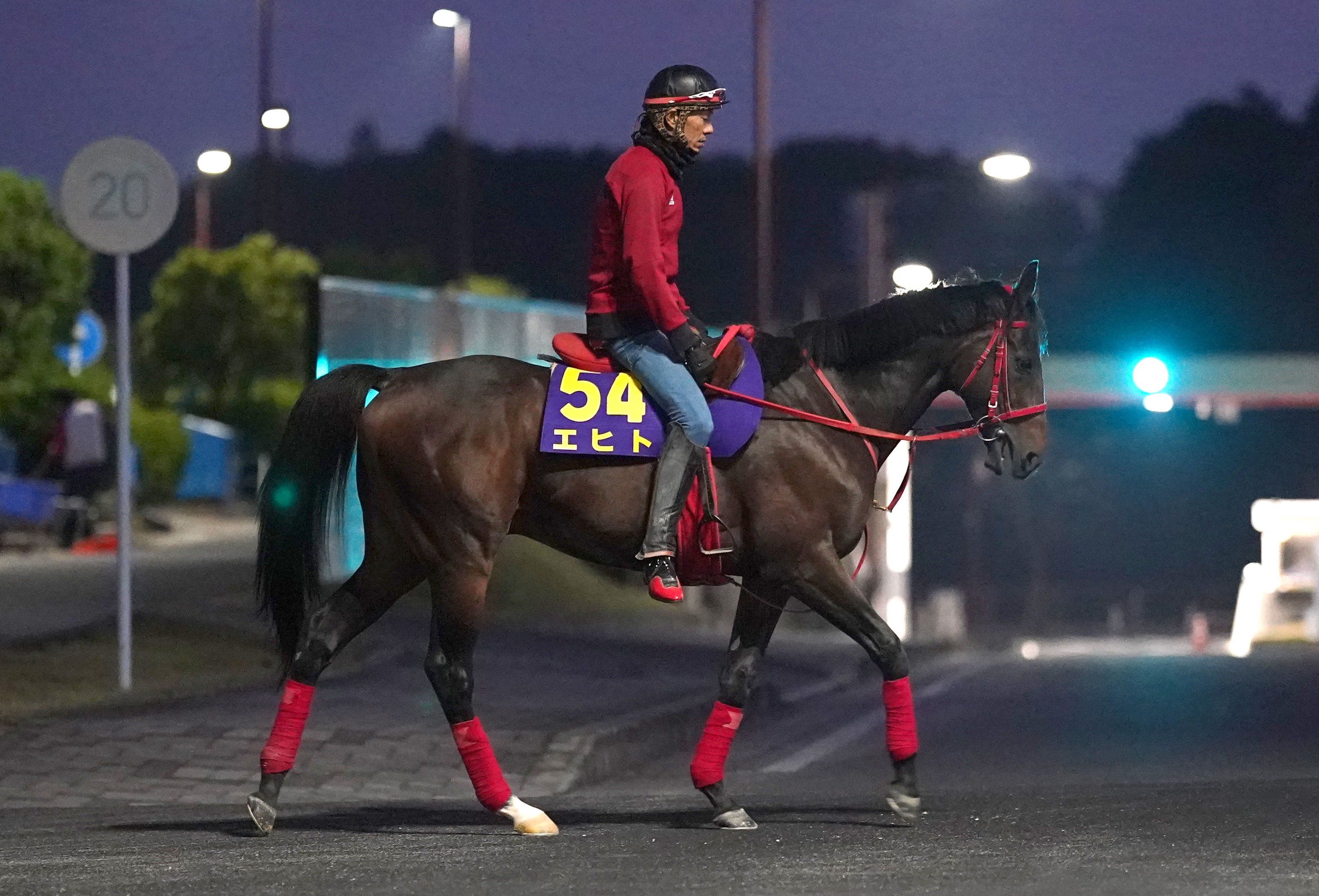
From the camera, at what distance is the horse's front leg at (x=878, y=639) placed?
8742mm

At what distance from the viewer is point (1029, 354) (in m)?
9.40

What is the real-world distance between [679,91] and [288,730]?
2921mm

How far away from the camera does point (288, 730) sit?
882cm

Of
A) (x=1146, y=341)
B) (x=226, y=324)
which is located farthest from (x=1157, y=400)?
Answer: (x=1146, y=341)

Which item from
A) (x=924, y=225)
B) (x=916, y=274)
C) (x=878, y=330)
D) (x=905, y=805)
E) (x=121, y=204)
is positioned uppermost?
(x=924, y=225)

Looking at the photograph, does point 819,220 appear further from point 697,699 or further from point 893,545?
point 697,699

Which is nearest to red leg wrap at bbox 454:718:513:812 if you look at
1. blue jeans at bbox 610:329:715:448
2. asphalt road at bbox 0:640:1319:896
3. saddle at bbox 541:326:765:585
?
asphalt road at bbox 0:640:1319:896

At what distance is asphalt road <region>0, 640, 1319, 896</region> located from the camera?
7140mm

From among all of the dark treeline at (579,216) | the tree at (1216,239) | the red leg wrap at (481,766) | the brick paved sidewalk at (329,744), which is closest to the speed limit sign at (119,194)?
the brick paved sidewalk at (329,744)

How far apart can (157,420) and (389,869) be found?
37219 mm

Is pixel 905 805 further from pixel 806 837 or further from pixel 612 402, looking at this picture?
pixel 612 402

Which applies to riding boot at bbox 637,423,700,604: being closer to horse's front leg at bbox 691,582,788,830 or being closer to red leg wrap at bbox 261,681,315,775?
horse's front leg at bbox 691,582,788,830

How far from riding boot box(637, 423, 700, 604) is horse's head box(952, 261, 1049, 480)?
4.42 feet

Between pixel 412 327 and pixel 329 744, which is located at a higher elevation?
pixel 412 327
